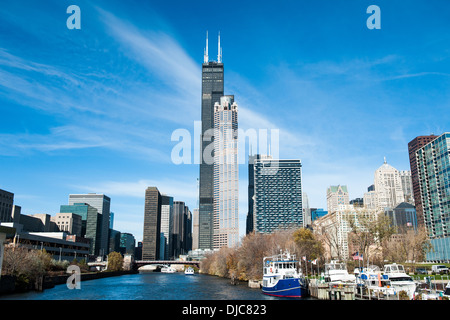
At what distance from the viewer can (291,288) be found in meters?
54.5

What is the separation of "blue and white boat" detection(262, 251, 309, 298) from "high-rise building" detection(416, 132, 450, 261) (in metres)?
109

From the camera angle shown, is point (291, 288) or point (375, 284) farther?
point (291, 288)

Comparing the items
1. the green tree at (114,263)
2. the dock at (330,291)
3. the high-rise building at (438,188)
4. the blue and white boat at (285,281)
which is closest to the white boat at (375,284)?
the dock at (330,291)

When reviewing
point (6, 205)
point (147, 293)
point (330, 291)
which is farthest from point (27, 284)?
point (6, 205)

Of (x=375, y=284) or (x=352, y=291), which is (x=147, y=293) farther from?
(x=375, y=284)

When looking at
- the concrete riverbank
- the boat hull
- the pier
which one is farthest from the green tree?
the pier

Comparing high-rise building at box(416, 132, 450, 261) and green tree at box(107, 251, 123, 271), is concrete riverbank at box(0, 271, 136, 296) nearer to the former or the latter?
green tree at box(107, 251, 123, 271)

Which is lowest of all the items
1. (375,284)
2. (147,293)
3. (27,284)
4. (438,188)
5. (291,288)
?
(147,293)

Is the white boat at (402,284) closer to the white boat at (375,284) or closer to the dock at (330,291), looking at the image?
the white boat at (375,284)

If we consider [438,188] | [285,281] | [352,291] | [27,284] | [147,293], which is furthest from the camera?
[438,188]

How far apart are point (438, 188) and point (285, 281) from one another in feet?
453

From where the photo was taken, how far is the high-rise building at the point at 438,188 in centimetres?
14362
